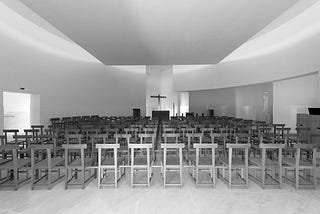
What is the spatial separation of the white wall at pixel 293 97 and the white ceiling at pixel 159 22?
432 centimetres

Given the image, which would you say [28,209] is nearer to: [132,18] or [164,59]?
[132,18]

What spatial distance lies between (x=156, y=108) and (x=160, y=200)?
13.9m

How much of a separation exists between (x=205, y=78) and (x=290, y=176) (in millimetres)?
13269

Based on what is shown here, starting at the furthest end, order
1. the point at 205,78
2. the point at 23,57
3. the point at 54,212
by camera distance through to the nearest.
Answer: the point at 205,78 < the point at 23,57 < the point at 54,212

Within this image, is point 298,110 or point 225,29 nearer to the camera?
point 225,29

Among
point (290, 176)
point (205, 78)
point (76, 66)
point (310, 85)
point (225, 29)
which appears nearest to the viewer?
point (290, 176)

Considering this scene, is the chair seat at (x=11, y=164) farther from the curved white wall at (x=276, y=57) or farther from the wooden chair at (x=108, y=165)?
the curved white wall at (x=276, y=57)

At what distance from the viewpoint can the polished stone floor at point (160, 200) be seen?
325 centimetres

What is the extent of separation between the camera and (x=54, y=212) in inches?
126

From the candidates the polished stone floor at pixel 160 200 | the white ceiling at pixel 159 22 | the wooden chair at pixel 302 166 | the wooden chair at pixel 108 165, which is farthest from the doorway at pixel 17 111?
the wooden chair at pixel 302 166

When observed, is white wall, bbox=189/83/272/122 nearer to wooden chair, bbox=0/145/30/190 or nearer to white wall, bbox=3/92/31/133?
wooden chair, bbox=0/145/30/190

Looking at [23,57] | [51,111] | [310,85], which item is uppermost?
[23,57]

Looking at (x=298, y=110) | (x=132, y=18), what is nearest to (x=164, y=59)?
(x=132, y=18)

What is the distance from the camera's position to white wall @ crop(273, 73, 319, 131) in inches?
450
